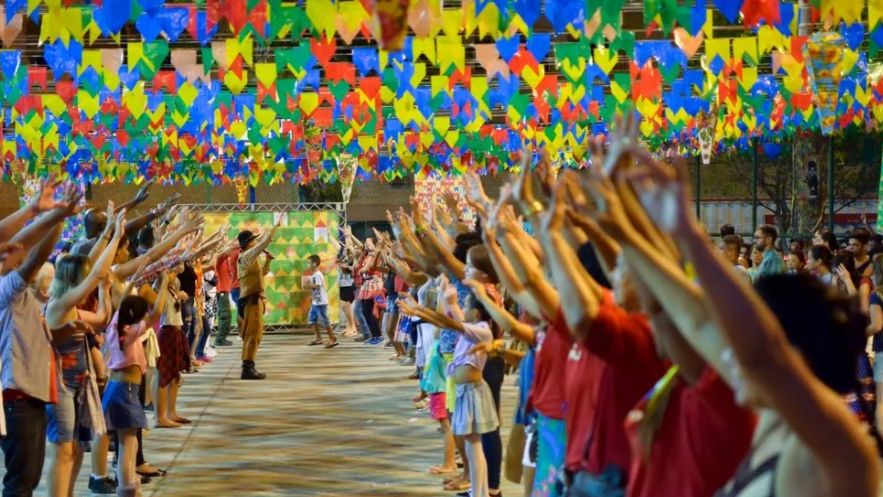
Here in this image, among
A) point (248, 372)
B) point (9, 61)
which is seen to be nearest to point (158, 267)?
point (9, 61)

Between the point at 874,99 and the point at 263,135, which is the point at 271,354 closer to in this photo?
the point at 263,135

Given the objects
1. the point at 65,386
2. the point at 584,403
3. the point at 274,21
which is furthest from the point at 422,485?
the point at 584,403

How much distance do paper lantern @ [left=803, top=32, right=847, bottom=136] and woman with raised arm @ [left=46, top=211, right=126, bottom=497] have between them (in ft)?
24.7

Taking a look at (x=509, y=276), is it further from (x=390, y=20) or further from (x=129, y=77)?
(x=129, y=77)

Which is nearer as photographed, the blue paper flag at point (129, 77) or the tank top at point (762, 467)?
the tank top at point (762, 467)

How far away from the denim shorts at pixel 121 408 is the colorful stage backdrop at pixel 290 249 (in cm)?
1602

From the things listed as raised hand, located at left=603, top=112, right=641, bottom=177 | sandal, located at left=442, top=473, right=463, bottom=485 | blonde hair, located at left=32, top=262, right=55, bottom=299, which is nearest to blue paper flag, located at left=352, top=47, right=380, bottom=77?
sandal, located at left=442, top=473, right=463, bottom=485

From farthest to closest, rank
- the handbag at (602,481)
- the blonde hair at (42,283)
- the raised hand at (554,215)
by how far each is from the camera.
Result: the blonde hair at (42,283)
the handbag at (602,481)
the raised hand at (554,215)

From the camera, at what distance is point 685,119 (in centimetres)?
2008

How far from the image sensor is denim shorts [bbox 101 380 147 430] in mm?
8156

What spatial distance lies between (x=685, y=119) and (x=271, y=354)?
723 cm

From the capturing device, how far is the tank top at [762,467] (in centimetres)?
227

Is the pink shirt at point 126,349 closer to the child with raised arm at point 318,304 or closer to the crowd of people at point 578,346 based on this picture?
the crowd of people at point 578,346

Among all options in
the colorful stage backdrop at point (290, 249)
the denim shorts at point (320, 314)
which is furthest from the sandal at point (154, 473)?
the colorful stage backdrop at point (290, 249)
